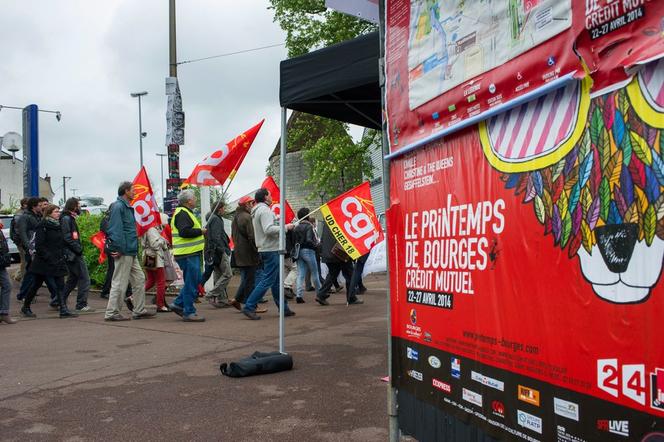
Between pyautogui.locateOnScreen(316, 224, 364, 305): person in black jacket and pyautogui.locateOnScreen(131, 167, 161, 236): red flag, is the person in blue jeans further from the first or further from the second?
pyautogui.locateOnScreen(316, 224, 364, 305): person in black jacket

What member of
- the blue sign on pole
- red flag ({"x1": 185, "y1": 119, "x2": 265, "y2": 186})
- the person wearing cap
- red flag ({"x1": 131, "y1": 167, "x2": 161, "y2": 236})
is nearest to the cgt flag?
red flag ({"x1": 185, "y1": 119, "x2": 265, "y2": 186})

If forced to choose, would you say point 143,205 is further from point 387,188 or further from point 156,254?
point 387,188

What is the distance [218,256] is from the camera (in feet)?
34.8

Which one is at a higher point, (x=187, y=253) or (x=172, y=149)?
(x=172, y=149)

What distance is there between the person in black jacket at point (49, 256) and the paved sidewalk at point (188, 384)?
3.42 ft

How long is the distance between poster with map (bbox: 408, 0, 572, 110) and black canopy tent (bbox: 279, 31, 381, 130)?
1.17 meters

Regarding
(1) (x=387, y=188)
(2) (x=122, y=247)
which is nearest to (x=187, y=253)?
(2) (x=122, y=247)

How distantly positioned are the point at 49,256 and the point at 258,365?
17.6ft

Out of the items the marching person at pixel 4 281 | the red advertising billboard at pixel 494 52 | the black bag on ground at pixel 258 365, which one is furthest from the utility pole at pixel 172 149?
the red advertising billboard at pixel 494 52

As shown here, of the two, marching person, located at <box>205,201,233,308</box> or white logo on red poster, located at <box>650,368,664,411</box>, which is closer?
white logo on red poster, located at <box>650,368,664,411</box>

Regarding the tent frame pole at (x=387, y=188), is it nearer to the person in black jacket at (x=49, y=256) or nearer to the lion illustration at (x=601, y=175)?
the lion illustration at (x=601, y=175)

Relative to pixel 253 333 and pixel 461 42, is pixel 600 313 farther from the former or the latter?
pixel 253 333

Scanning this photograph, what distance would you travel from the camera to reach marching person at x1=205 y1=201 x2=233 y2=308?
10.6 metres

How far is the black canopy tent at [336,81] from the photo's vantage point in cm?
436
